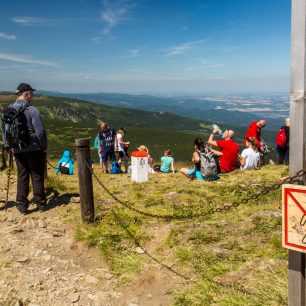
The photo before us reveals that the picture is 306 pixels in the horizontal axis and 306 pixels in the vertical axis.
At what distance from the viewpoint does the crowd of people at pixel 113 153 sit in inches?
265

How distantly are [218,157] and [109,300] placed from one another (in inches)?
308

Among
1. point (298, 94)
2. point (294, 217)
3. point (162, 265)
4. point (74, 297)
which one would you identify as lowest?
point (74, 297)

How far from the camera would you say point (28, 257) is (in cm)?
546

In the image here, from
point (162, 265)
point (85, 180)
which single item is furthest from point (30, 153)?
point (162, 265)

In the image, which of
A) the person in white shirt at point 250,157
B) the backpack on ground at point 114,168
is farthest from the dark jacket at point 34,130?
the person in white shirt at point 250,157

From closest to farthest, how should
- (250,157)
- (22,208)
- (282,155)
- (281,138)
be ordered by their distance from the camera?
(22,208), (250,157), (281,138), (282,155)

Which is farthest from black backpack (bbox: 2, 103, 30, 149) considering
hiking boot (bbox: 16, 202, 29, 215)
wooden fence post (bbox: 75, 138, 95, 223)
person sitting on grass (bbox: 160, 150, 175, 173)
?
person sitting on grass (bbox: 160, 150, 175, 173)

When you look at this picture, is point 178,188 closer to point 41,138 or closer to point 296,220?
point 41,138

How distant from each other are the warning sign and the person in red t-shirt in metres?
7.97

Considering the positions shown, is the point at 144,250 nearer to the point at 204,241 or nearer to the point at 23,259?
the point at 204,241

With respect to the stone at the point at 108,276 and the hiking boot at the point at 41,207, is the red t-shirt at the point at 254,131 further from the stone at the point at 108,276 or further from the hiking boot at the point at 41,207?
the stone at the point at 108,276

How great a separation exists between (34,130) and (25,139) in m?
0.26

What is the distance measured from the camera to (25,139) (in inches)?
261

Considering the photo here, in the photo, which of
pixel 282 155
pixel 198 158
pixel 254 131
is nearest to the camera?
pixel 198 158
